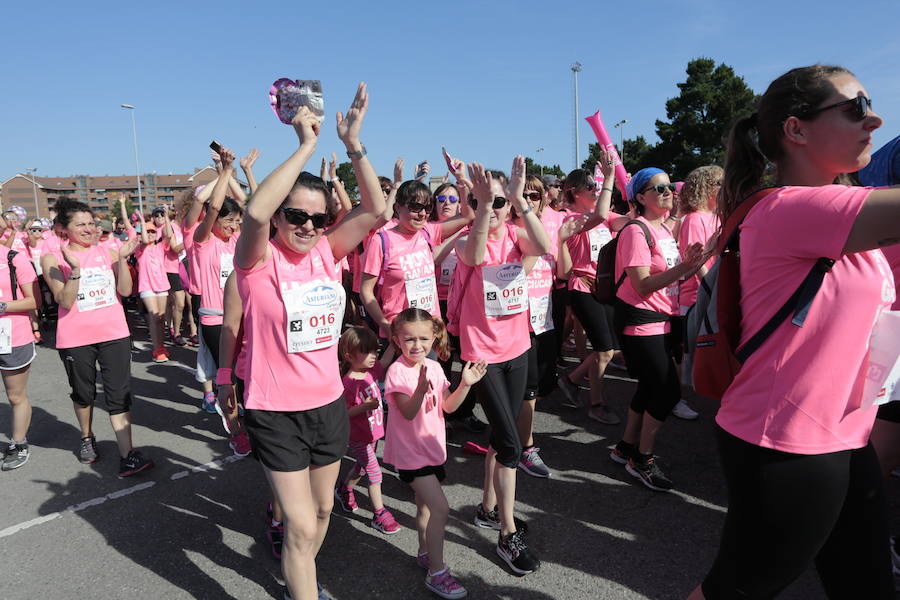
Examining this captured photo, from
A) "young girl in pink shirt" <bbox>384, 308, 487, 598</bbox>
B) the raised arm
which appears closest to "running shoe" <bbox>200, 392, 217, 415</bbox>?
"young girl in pink shirt" <bbox>384, 308, 487, 598</bbox>

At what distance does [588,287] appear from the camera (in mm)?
5102

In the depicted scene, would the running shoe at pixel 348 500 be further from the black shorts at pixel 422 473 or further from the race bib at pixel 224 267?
the race bib at pixel 224 267

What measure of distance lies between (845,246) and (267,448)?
211 cm

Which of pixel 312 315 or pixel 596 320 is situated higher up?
pixel 312 315

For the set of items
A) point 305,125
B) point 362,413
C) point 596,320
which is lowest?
point 362,413

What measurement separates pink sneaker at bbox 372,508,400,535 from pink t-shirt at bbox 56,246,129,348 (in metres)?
2.57

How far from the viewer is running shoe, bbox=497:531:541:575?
281 centimetres

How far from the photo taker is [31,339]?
4484 millimetres

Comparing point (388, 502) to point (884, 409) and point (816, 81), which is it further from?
point (816, 81)

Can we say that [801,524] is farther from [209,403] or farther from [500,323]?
[209,403]

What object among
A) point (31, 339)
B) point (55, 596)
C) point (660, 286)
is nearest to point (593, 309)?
point (660, 286)

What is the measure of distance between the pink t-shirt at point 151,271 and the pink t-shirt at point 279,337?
6.82 meters

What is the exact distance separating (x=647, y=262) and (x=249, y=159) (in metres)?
3.39

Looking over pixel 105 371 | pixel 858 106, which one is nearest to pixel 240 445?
pixel 105 371
